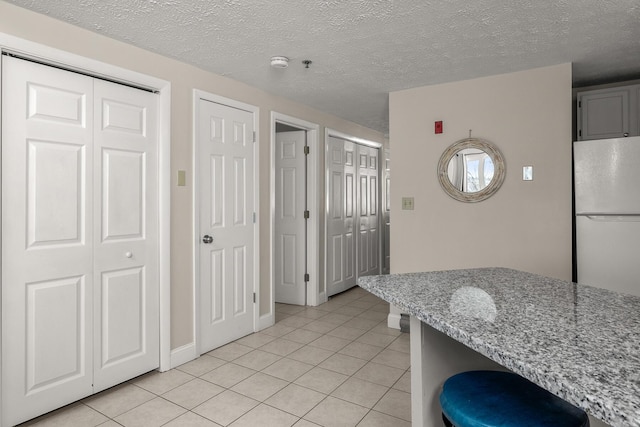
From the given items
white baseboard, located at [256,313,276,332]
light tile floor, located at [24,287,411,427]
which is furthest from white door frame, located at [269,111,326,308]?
light tile floor, located at [24,287,411,427]

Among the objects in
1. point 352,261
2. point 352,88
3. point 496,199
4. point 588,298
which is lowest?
point 352,261

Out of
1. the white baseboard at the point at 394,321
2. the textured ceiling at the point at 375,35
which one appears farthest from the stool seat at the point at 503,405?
the white baseboard at the point at 394,321

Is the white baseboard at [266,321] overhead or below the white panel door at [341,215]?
below

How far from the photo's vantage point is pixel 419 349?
1.39 m

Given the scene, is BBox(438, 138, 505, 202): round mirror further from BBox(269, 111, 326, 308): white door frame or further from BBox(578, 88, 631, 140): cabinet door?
BBox(269, 111, 326, 308): white door frame

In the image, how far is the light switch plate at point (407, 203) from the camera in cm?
369

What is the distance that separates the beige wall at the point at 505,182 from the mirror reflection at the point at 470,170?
0.46ft

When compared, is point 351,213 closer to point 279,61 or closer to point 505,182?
point 505,182

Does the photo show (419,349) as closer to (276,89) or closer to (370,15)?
(370,15)

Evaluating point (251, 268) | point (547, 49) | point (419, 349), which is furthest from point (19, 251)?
point (547, 49)

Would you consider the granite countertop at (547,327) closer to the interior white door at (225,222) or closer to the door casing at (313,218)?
the interior white door at (225,222)

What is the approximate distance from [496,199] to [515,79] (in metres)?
1.00

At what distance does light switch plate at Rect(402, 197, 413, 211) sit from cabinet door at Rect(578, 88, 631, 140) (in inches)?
59.1

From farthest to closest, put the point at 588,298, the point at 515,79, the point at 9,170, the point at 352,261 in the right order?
the point at 352,261
the point at 515,79
the point at 9,170
the point at 588,298
